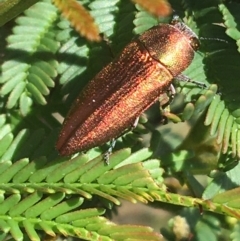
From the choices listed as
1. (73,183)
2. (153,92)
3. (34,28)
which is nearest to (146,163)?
(73,183)

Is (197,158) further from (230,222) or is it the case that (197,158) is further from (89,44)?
(89,44)

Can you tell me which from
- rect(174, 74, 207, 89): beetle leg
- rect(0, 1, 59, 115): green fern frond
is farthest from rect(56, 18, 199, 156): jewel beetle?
rect(0, 1, 59, 115): green fern frond

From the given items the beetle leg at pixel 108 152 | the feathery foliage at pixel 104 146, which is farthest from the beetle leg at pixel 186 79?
the beetle leg at pixel 108 152

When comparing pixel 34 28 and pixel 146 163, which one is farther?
pixel 34 28

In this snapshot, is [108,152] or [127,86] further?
[127,86]

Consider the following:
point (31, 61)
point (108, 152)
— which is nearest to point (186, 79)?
point (108, 152)

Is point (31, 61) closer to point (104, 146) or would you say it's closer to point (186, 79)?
point (104, 146)

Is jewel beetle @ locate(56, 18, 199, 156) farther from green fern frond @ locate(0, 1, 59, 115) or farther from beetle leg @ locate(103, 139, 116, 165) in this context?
green fern frond @ locate(0, 1, 59, 115)
